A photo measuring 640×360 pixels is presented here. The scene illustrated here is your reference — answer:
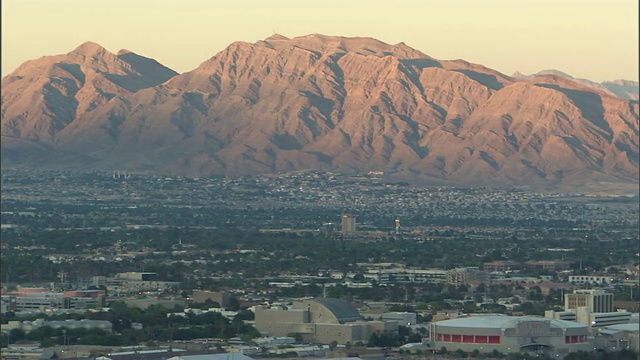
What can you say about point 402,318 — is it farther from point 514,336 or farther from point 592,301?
point 514,336

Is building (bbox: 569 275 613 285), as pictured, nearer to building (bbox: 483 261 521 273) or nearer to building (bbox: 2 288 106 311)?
building (bbox: 483 261 521 273)

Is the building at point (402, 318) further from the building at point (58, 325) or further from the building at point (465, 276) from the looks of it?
the building at point (465, 276)

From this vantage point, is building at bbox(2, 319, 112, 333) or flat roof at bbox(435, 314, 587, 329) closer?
flat roof at bbox(435, 314, 587, 329)

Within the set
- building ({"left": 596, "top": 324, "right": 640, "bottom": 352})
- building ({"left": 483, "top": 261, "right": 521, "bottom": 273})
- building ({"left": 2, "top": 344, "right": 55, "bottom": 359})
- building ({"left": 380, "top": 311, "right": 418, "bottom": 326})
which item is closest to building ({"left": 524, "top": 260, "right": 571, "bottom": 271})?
building ({"left": 483, "top": 261, "right": 521, "bottom": 273})

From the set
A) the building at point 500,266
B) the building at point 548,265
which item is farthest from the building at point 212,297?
the building at point 548,265

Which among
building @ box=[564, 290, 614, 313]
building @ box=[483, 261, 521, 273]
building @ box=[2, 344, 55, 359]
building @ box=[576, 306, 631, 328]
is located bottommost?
building @ box=[483, 261, 521, 273]
